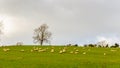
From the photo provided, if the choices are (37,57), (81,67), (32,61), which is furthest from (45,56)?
(81,67)

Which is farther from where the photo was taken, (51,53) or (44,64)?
(51,53)

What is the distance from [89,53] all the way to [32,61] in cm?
1148

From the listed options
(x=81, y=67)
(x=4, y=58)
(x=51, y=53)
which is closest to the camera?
(x=81, y=67)

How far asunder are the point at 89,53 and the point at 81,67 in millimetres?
11388

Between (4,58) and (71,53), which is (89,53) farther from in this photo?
(4,58)

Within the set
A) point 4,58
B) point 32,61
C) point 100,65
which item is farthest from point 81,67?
point 4,58

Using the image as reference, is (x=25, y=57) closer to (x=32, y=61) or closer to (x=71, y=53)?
(x=32, y=61)

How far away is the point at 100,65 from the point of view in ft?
121

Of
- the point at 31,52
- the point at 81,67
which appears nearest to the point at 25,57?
the point at 31,52

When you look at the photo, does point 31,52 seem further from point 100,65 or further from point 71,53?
point 100,65

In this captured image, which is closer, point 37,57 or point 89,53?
point 37,57

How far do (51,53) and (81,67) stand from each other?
975 cm

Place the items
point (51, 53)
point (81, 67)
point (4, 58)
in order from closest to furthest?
point (81, 67)
point (4, 58)
point (51, 53)

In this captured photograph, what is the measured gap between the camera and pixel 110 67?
3650 centimetres
